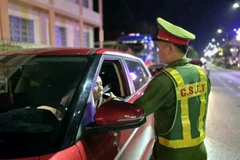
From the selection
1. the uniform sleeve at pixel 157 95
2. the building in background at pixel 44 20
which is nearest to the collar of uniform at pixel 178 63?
the uniform sleeve at pixel 157 95

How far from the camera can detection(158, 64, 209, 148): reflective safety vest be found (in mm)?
1981

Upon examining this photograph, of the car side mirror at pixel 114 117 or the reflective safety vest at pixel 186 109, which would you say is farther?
the reflective safety vest at pixel 186 109

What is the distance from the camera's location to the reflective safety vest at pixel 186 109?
1981mm

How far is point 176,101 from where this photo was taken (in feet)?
6.48

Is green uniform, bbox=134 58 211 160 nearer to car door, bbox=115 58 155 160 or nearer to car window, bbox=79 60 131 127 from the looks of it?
car door, bbox=115 58 155 160

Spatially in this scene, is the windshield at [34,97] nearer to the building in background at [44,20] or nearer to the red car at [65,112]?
the red car at [65,112]

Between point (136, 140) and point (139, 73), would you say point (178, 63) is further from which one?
point (139, 73)

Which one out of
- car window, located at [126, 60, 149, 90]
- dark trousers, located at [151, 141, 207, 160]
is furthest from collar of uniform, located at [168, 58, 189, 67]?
car window, located at [126, 60, 149, 90]

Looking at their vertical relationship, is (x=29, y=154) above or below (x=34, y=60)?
below

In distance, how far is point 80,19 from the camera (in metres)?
19.5

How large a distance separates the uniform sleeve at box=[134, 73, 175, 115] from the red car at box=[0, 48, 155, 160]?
96mm

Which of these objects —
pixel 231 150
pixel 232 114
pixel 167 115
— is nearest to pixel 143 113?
pixel 167 115

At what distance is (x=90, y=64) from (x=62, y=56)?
0.36m

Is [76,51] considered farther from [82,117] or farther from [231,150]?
[231,150]
